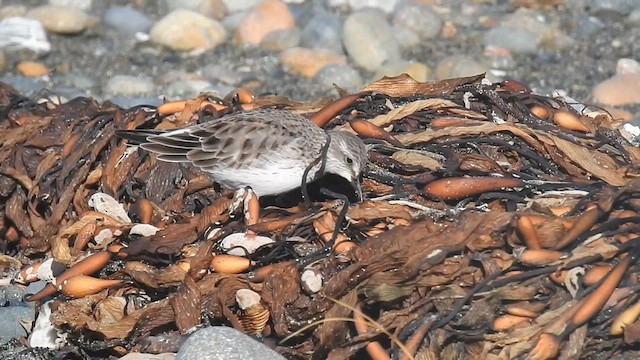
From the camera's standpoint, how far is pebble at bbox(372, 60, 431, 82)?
981 cm

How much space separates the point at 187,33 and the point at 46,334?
579 centimetres

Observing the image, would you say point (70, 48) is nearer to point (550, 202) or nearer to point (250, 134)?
point (250, 134)

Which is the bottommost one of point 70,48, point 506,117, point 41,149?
point 70,48

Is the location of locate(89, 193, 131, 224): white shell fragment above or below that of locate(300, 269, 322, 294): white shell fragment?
below

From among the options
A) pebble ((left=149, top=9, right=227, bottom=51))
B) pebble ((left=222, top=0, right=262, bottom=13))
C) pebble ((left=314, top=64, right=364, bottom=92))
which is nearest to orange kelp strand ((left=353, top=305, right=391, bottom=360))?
pebble ((left=314, top=64, right=364, bottom=92))

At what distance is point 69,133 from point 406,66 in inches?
156

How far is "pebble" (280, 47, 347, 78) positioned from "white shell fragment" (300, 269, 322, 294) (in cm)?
507

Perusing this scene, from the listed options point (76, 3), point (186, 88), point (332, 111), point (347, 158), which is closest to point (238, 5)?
point (76, 3)

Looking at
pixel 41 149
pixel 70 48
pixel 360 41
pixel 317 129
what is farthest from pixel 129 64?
pixel 317 129

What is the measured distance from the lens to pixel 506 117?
253 inches

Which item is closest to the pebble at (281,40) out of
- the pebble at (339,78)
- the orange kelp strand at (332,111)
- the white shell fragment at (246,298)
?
the pebble at (339,78)

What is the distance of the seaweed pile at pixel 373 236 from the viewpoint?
4863mm

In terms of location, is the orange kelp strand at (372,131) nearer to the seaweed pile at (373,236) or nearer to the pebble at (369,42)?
the seaweed pile at (373,236)

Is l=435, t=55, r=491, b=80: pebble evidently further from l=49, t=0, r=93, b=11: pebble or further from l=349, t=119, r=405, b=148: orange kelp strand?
l=49, t=0, r=93, b=11: pebble
